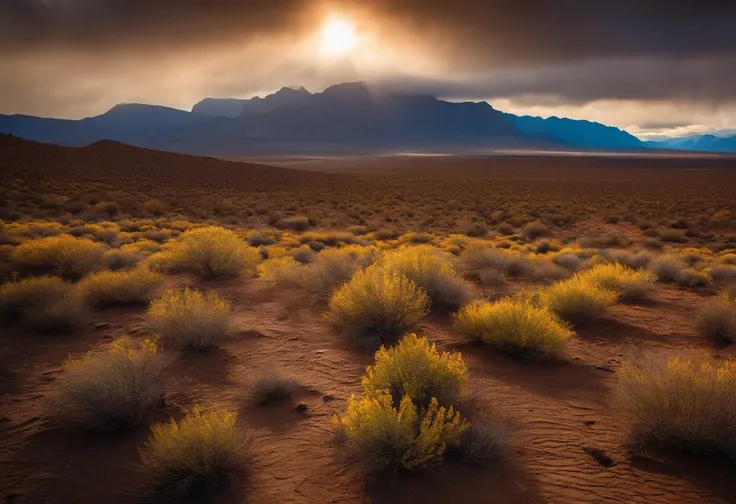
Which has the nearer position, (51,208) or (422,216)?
(51,208)

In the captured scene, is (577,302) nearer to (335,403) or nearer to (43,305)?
(335,403)

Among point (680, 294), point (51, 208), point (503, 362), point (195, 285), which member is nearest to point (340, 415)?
point (503, 362)

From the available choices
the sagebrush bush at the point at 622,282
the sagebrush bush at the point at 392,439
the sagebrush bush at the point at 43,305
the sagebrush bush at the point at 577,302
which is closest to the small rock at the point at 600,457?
the sagebrush bush at the point at 392,439

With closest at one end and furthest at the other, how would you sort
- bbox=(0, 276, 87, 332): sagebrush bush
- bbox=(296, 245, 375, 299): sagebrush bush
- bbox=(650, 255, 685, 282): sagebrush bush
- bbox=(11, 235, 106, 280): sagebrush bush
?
bbox=(0, 276, 87, 332): sagebrush bush, bbox=(296, 245, 375, 299): sagebrush bush, bbox=(11, 235, 106, 280): sagebrush bush, bbox=(650, 255, 685, 282): sagebrush bush

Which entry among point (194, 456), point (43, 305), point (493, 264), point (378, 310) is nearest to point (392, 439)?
point (194, 456)

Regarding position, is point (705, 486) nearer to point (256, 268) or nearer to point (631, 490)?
point (631, 490)

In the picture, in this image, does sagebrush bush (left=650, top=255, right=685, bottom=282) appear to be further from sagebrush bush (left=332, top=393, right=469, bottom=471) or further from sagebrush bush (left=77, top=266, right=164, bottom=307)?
sagebrush bush (left=77, top=266, right=164, bottom=307)

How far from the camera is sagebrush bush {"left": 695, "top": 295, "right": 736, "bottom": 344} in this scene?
668cm

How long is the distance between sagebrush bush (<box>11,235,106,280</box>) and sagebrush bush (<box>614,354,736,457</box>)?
11028 mm

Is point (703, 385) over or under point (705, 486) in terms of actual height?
over

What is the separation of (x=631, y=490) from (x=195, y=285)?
8.91m

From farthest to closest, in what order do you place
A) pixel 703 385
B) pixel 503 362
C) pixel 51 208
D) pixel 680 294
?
pixel 51 208, pixel 680 294, pixel 503 362, pixel 703 385

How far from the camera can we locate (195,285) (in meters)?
9.80

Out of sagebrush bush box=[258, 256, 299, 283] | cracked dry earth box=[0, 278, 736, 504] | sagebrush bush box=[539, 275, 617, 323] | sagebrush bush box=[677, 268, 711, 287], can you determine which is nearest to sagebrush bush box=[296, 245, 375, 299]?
sagebrush bush box=[258, 256, 299, 283]
